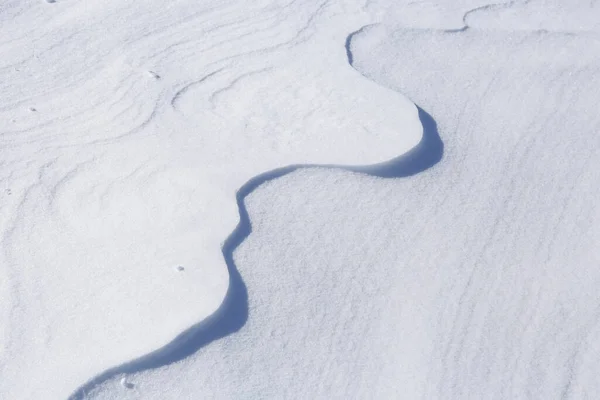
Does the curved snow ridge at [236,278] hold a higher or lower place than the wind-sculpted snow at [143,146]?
lower

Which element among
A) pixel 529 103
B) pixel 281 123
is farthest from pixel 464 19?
pixel 281 123

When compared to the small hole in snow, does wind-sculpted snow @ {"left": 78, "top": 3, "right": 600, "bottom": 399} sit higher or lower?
lower

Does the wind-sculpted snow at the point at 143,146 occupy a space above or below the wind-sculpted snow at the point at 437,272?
above

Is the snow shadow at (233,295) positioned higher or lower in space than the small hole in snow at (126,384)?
lower

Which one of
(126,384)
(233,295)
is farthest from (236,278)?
(126,384)

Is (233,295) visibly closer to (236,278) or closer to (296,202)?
(236,278)

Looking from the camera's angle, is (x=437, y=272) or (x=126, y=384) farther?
(x=437, y=272)
